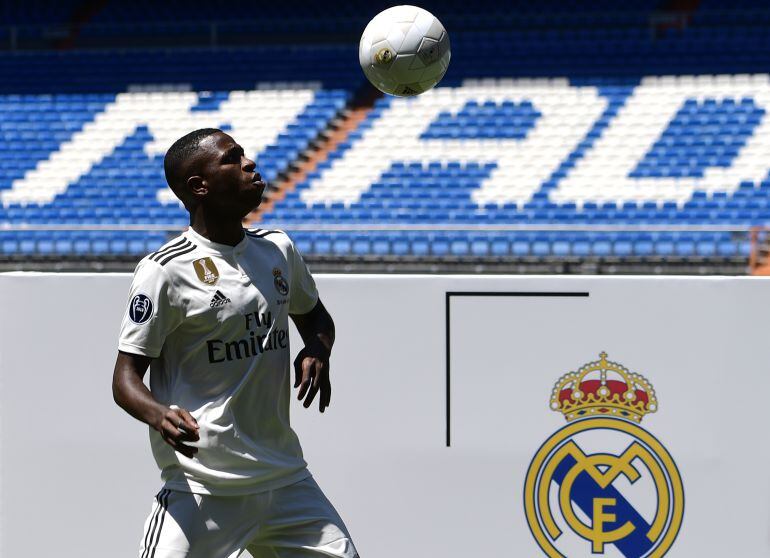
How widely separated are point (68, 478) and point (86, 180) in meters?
9.73

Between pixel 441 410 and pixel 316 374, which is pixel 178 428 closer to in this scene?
pixel 316 374

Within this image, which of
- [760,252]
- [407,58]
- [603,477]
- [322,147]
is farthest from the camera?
[322,147]

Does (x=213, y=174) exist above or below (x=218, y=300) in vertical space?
above

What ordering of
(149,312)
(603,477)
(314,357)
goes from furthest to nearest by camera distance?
(603,477) < (314,357) < (149,312)

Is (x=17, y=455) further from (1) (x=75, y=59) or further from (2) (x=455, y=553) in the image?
(1) (x=75, y=59)

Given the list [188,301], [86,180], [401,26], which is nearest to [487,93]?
[86,180]

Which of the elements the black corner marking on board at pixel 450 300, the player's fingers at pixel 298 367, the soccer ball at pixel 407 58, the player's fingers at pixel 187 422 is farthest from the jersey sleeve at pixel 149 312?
the soccer ball at pixel 407 58

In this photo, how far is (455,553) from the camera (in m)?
4.25

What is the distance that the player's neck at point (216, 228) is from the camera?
3104 millimetres

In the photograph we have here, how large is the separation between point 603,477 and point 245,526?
5.58 feet

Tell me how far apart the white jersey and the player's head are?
0.37ft

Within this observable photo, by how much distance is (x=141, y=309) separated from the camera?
9.58 feet

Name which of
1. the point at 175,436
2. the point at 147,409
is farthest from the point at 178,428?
the point at 147,409

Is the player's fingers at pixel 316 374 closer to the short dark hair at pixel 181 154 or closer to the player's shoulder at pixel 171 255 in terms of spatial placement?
the player's shoulder at pixel 171 255
